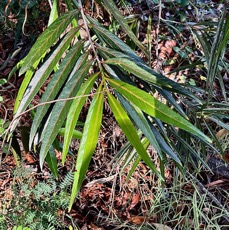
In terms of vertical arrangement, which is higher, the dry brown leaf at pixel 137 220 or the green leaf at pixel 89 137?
the green leaf at pixel 89 137

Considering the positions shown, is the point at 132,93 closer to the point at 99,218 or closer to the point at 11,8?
the point at 99,218

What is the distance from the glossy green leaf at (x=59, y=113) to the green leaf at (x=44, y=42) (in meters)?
0.10

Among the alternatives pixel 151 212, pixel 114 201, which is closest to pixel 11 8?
pixel 114 201

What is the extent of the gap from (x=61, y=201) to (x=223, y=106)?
78 cm

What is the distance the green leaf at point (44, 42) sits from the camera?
795mm

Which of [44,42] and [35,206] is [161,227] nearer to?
[35,206]

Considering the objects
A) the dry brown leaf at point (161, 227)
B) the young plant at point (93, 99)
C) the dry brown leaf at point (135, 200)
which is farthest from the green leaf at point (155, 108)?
the dry brown leaf at point (135, 200)

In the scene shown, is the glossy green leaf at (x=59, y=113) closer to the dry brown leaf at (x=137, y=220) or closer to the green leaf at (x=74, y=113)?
the green leaf at (x=74, y=113)

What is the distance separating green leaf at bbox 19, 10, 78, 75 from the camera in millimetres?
795

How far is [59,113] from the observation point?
2.50ft

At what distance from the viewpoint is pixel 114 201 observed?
185 cm

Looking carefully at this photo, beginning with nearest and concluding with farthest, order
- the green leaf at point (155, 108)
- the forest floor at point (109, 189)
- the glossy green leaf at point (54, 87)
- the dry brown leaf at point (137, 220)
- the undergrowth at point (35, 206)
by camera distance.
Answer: the green leaf at point (155, 108) → the glossy green leaf at point (54, 87) → the undergrowth at point (35, 206) → the forest floor at point (109, 189) → the dry brown leaf at point (137, 220)

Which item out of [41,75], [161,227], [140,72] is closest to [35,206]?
[161,227]

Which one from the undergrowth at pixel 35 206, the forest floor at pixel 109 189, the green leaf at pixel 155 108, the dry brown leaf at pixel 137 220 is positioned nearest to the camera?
the green leaf at pixel 155 108
